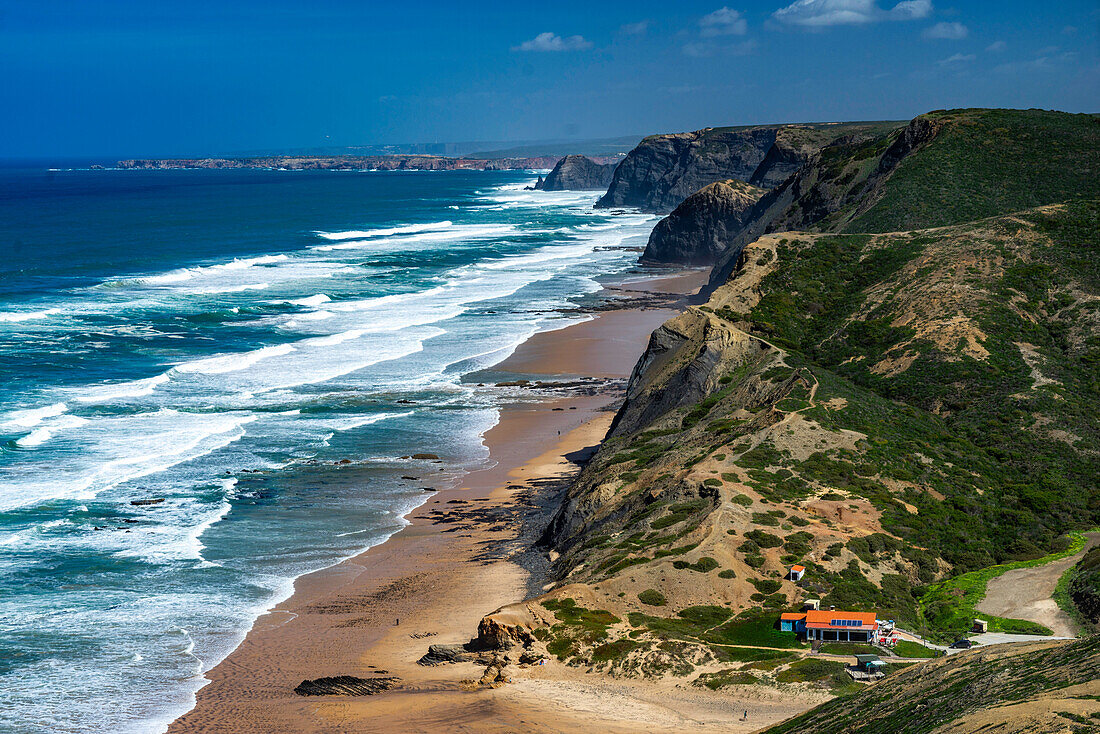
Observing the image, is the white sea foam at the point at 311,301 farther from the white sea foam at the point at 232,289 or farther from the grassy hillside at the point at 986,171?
the grassy hillside at the point at 986,171

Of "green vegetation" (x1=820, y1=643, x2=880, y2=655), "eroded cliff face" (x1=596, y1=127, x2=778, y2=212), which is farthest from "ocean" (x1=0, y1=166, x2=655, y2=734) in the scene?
"eroded cliff face" (x1=596, y1=127, x2=778, y2=212)

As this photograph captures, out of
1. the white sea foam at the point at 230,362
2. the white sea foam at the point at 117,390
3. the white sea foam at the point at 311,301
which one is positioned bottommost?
the white sea foam at the point at 117,390

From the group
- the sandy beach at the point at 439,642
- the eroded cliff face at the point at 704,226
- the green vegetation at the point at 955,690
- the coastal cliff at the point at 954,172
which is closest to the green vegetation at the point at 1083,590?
the green vegetation at the point at 955,690

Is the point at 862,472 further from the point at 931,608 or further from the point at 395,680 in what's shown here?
the point at 395,680

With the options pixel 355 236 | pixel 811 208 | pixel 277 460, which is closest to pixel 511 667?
pixel 277 460

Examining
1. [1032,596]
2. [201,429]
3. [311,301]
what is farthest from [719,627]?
[311,301]
